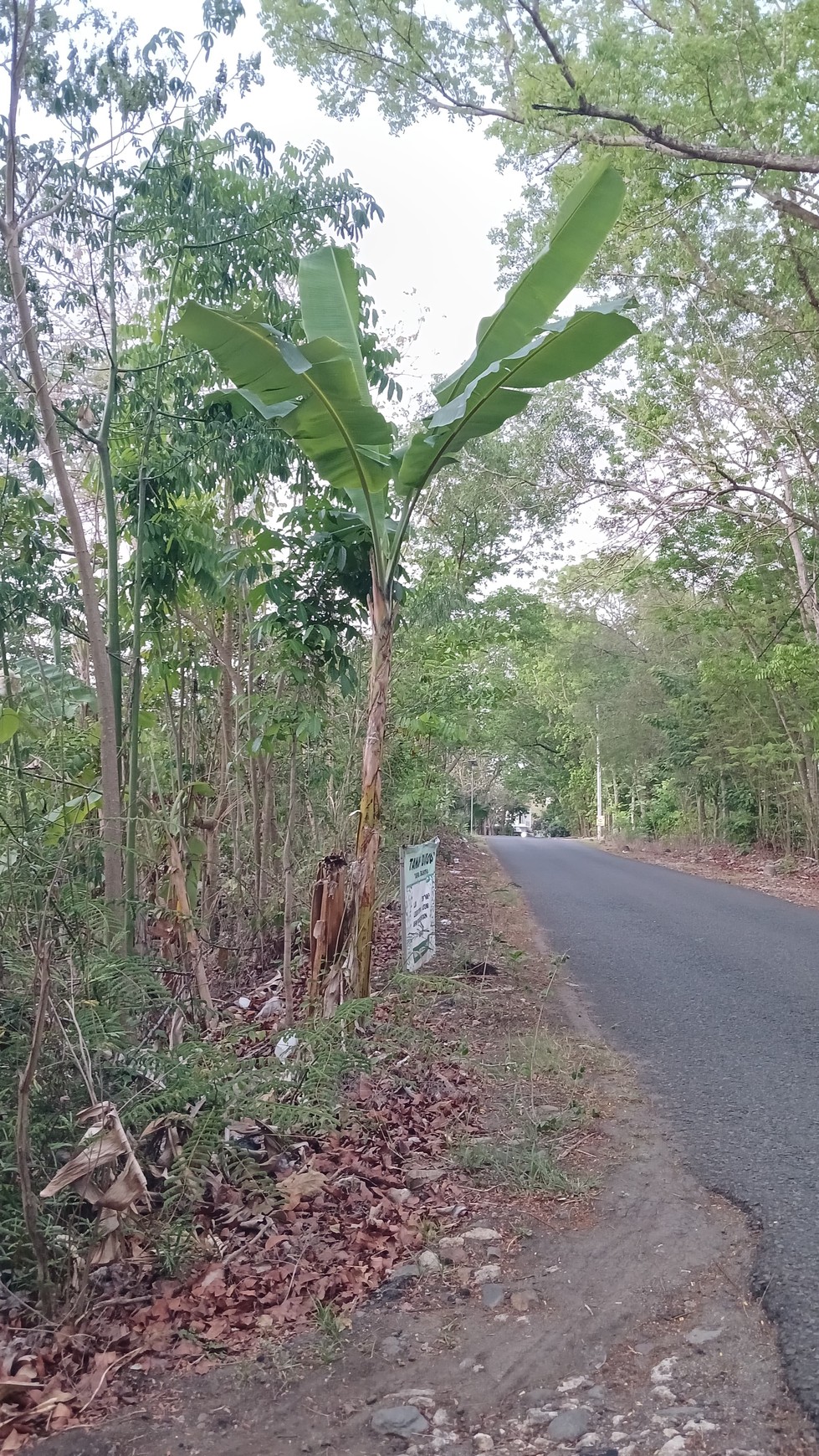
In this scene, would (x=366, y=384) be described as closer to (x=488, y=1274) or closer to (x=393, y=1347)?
(x=488, y=1274)

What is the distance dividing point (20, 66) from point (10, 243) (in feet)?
3.25

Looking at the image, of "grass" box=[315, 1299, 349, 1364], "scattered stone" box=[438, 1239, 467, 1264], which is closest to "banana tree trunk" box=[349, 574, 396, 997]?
"scattered stone" box=[438, 1239, 467, 1264]

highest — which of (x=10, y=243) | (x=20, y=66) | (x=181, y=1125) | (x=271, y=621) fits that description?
(x=20, y=66)

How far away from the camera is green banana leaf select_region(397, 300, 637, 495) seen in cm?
532

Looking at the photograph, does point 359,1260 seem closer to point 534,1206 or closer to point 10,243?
point 534,1206

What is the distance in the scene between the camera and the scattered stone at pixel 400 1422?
2711 millimetres

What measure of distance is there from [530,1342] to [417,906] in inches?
183

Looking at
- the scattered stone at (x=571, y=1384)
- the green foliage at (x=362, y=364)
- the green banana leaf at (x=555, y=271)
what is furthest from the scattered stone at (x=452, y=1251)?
the green banana leaf at (x=555, y=271)

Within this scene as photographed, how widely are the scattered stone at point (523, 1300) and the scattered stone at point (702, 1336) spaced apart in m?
0.53

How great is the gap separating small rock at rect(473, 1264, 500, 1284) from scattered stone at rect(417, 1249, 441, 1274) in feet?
0.47

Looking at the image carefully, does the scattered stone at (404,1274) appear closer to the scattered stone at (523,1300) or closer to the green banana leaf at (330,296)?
the scattered stone at (523,1300)

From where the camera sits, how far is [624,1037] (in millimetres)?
6727

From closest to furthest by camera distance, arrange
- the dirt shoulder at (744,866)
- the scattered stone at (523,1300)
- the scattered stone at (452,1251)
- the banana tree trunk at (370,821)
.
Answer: the scattered stone at (523,1300) < the scattered stone at (452,1251) < the banana tree trunk at (370,821) < the dirt shoulder at (744,866)

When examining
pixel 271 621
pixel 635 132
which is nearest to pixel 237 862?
pixel 271 621
